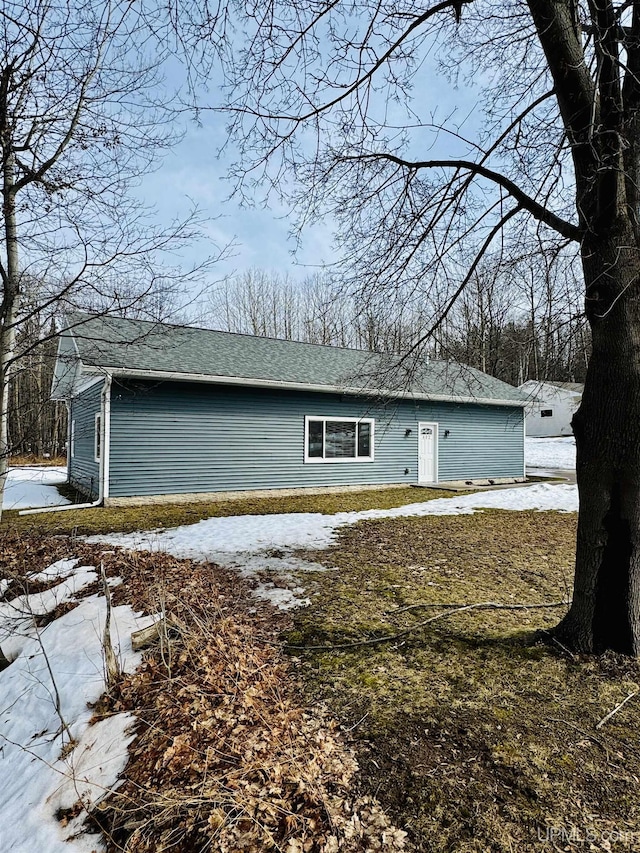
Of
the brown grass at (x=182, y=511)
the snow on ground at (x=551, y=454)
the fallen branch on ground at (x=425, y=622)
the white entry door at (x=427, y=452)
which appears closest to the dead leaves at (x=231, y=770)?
the fallen branch on ground at (x=425, y=622)


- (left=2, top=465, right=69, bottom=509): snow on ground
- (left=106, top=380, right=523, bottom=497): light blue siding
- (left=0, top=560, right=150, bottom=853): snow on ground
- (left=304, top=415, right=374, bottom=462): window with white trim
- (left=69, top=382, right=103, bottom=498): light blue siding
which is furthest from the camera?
(left=304, top=415, right=374, bottom=462): window with white trim

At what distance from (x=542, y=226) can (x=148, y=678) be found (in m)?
4.50

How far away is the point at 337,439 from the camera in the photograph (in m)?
12.9

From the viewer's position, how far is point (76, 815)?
2.18m

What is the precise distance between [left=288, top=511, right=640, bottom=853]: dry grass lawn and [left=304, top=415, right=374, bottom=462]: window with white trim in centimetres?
739

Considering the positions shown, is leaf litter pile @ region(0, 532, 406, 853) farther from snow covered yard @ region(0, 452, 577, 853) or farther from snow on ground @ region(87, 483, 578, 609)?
snow on ground @ region(87, 483, 578, 609)

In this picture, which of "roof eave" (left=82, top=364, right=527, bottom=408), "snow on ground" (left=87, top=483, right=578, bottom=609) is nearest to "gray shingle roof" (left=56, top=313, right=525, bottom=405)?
"roof eave" (left=82, top=364, right=527, bottom=408)

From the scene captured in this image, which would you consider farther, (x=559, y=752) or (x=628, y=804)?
(x=559, y=752)

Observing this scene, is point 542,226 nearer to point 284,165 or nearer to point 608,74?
point 608,74

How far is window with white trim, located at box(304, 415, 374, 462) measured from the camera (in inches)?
491

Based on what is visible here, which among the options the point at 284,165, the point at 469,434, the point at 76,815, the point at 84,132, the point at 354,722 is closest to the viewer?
the point at 76,815

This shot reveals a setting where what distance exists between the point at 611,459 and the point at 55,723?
154 inches

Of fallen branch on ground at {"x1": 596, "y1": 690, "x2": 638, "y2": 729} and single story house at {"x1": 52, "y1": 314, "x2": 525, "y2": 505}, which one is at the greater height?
single story house at {"x1": 52, "y1": 314, "x2": 525, "y2": 505}

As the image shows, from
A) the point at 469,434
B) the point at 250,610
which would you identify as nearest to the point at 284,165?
the point at 250,610
